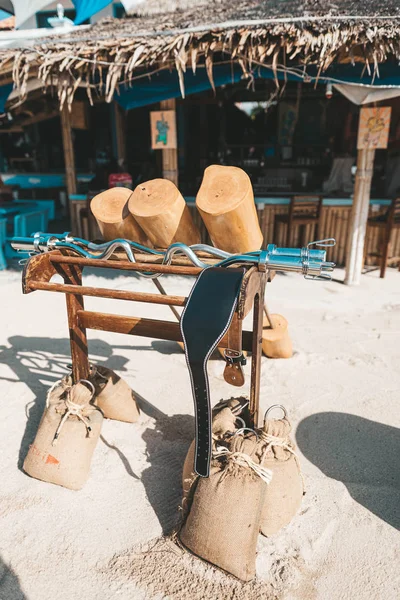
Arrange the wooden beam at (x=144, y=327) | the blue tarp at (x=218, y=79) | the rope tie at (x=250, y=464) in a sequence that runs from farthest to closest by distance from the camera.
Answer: the blue tarp at (x=218, y=79), the wooden beam at (x=144, y=327), the rope tie at (x=250, y=464)

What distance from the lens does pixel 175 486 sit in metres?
2.27

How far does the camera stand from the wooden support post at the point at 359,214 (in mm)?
5398

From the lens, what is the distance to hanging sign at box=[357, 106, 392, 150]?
5121 mm

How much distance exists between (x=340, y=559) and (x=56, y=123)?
1401cm

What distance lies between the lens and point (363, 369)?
3.55 metres

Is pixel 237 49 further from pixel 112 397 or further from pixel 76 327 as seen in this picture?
pixel 112 397

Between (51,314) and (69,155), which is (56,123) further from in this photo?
(51,314)

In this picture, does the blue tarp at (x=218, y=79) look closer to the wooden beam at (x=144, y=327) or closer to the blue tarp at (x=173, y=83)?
the blue tarp at (x=173, y=83)

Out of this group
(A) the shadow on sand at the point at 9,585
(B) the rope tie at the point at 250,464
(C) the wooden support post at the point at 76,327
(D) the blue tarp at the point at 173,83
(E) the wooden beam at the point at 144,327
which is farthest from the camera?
(D) the blue tarp at the point at 173,83

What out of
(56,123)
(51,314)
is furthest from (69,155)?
(56,123)

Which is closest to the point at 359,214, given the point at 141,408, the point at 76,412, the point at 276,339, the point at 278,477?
the point at 276,339

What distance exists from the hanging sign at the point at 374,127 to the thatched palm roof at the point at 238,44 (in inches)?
21.7

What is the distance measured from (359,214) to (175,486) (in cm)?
461

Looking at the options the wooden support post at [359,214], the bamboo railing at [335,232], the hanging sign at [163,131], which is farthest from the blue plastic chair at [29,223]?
the wooden support post at [359,214]
